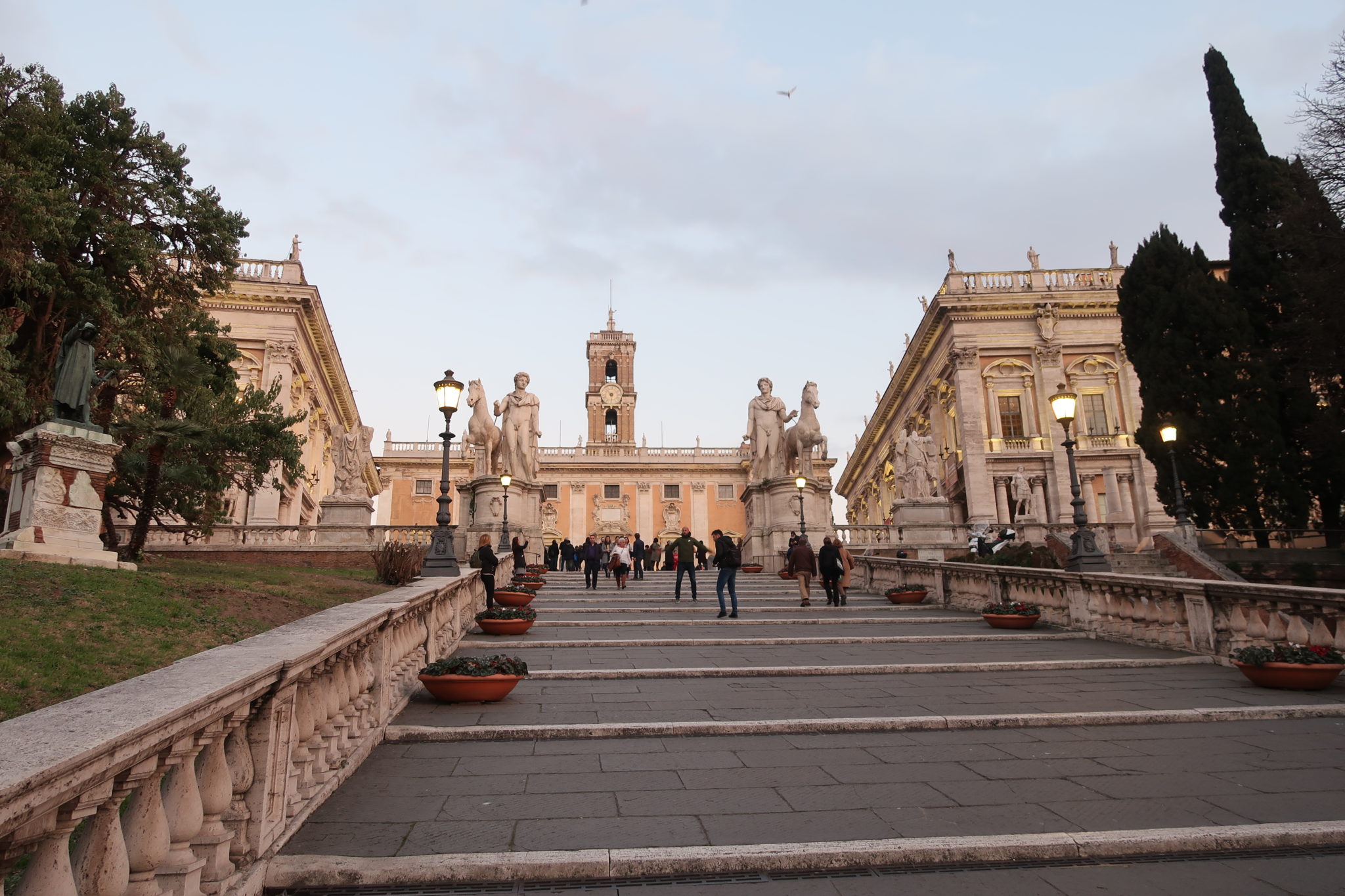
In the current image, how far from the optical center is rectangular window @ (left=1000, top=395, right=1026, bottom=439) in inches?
1516

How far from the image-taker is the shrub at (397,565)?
601 inches

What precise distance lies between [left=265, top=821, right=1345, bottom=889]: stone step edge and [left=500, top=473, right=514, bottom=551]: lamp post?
1673 centimetres

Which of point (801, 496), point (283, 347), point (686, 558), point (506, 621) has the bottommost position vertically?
point (506, 621)

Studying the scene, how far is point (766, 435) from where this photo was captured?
23.3m

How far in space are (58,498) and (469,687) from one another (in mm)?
9596

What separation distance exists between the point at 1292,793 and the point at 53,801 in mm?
5316

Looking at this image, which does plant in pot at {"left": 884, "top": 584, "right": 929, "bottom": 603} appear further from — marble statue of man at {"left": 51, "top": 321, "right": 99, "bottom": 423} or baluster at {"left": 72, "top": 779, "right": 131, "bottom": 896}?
marble statue of man at {"left": 51, "top": 321, "right": 99, "bottom": 423}

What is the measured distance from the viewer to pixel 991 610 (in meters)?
11.4

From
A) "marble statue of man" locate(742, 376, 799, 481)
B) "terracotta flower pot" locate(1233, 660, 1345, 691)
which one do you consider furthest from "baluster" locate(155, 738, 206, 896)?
"marble statue of man" locate(742, 376, 799, 481)

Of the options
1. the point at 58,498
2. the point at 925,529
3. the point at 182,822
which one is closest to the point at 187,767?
the point at 182,822

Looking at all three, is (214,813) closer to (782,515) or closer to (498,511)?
(498,511)

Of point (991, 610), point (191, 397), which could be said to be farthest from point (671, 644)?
point (191, 397)

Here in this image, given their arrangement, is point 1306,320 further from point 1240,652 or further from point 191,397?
point 191,397

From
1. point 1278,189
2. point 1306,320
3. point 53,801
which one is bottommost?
point 53,801
